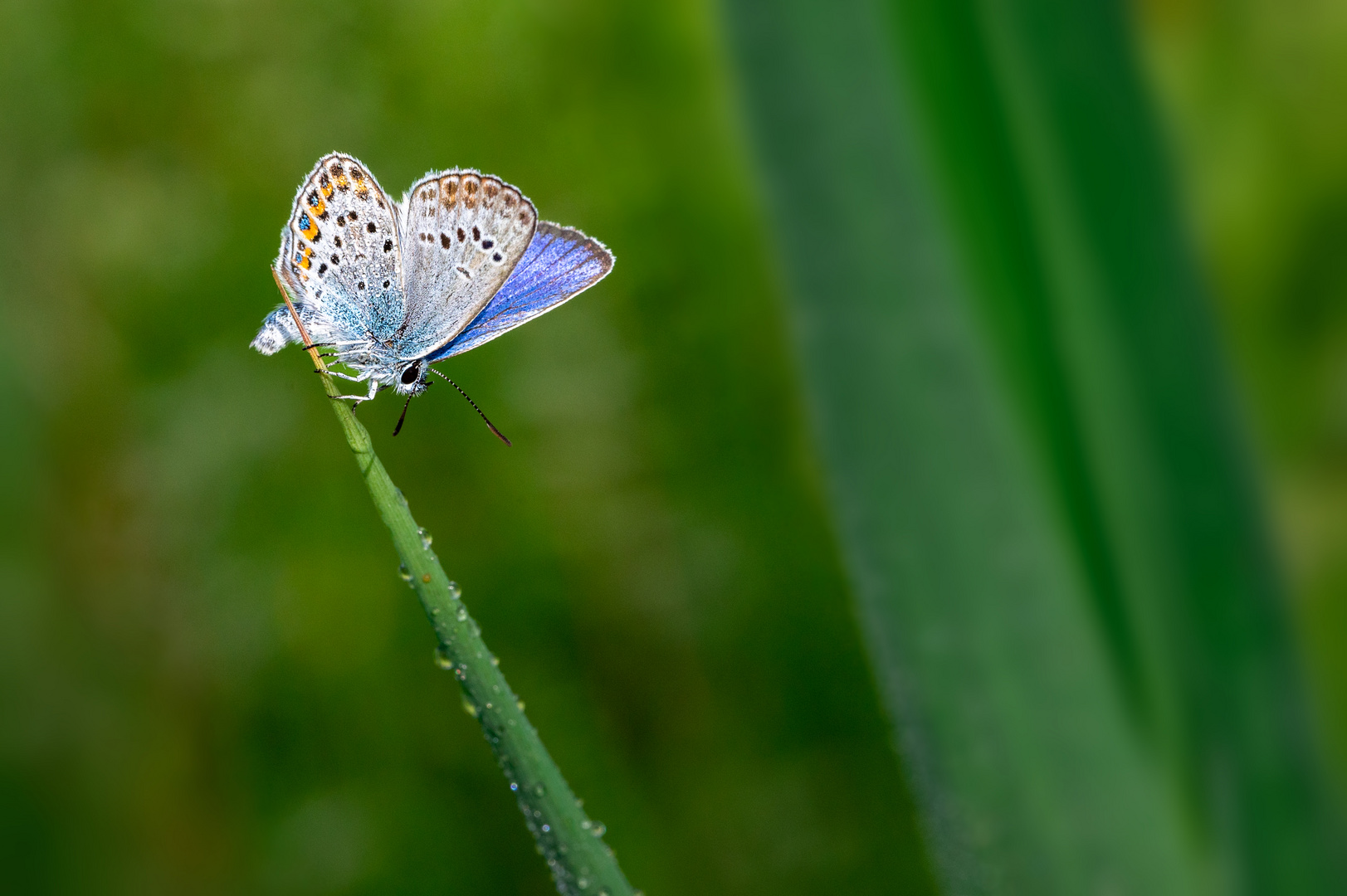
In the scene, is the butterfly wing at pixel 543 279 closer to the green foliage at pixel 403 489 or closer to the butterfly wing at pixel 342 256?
the butterfly wing at pixel 342 256

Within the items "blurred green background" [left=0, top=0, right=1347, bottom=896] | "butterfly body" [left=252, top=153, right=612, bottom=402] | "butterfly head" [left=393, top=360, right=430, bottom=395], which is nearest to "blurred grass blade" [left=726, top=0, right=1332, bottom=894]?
"butterfly body" [left=252, top=153, right=612, bottom=402]

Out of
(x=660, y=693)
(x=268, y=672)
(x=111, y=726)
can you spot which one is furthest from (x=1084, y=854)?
(x=111, y=726)

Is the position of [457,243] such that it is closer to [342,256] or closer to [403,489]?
[342,256]

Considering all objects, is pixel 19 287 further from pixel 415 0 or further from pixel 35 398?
pixel 415 0

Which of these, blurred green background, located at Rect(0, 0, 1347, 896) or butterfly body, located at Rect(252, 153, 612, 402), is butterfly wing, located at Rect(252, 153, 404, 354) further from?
blurred green background, located at Rect(0, 0, 1347, 896)

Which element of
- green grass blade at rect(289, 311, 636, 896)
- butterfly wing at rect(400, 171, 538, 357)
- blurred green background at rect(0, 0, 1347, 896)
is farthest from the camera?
blurred green background at rect(0, 0, 1347, 896)

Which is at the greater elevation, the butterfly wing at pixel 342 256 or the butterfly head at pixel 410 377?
the butterfly wing at pixel 342 256

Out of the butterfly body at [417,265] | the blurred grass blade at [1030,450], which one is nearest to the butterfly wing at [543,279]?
the butterfly body at [417,265]
